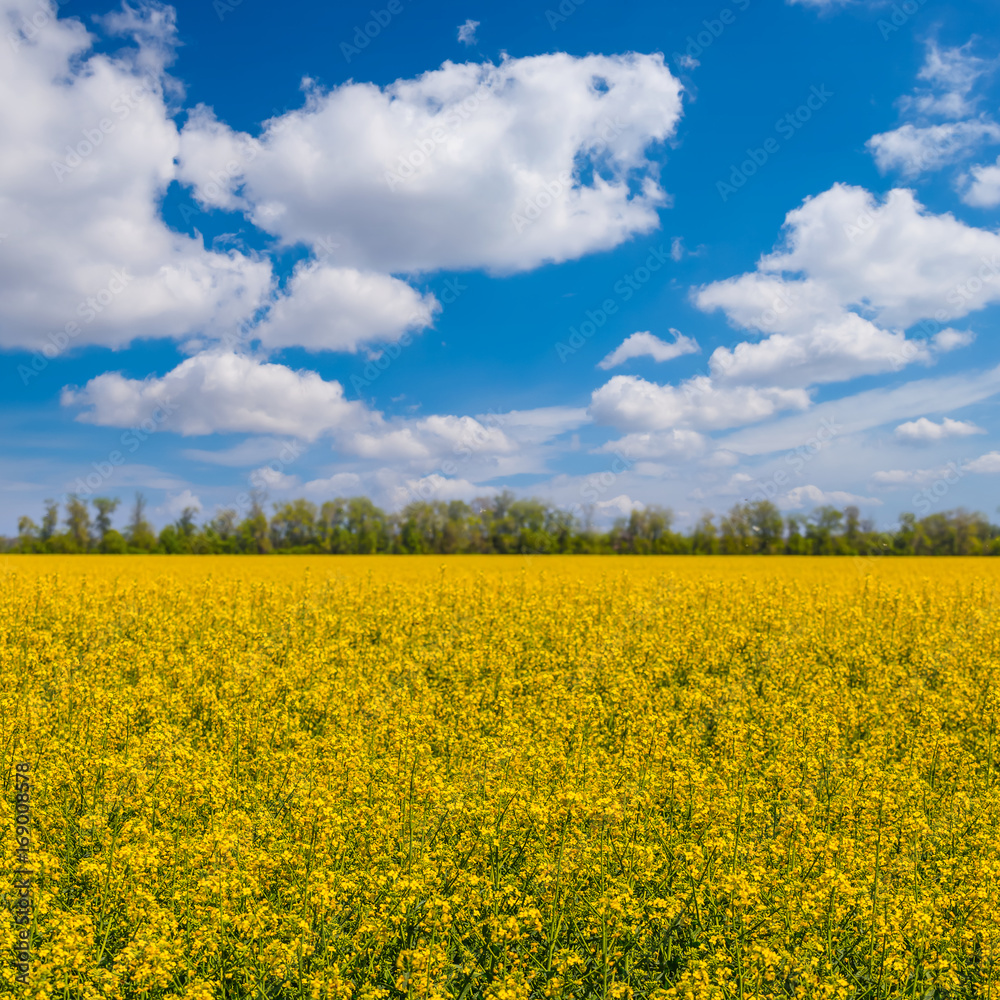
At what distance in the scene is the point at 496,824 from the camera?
500 cm

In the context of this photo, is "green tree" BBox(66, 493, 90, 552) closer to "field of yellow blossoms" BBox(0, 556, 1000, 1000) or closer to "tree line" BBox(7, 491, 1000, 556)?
"tree line" BBox(7, 491, 1000, 556)

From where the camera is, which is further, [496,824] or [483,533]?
[483,533]

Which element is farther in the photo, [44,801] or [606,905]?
[44,801]

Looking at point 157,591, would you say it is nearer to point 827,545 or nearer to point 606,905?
point 606,905

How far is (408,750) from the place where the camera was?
641 cm

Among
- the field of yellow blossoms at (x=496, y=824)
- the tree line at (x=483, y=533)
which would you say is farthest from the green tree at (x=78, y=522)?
the field of yellow blossoms at (x=496, y=824)

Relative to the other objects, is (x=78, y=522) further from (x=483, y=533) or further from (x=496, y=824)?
(x=496, y=824)

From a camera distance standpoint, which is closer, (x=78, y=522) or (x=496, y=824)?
(x=496, y=824)

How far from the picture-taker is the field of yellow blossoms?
3895 millimetres

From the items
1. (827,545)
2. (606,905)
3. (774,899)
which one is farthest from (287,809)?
(827,545)

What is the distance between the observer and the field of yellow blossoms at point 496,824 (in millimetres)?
3895

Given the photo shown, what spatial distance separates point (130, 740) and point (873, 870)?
7306 millimetres

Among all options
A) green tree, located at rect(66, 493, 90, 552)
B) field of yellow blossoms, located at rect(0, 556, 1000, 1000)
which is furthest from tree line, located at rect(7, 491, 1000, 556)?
field of yellow blossoms, located at rect(0, 556, 1000, 1000)

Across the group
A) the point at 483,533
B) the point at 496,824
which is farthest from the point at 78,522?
the point at 496,824
